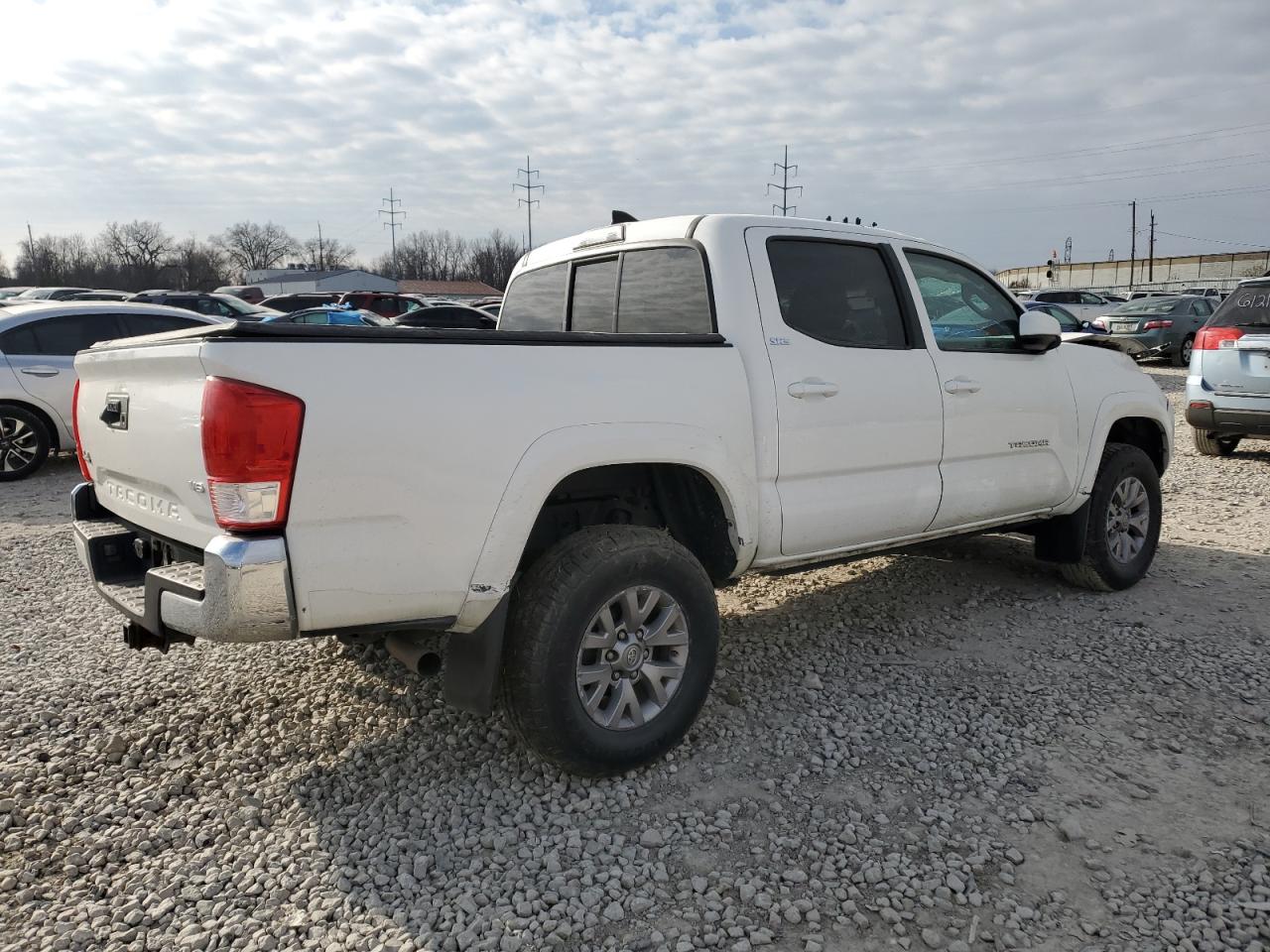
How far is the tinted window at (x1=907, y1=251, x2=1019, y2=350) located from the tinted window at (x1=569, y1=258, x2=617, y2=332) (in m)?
1.42

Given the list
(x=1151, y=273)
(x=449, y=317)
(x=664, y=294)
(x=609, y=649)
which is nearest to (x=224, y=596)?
(x=609, y=649)

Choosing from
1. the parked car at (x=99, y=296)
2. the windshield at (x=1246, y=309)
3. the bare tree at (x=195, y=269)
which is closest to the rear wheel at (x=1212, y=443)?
the windshield at (x=1246, y=309)

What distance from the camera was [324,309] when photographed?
1950cm

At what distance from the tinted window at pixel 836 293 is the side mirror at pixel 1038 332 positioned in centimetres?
79

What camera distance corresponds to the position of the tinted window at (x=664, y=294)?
3.76m

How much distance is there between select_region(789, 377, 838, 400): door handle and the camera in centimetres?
366

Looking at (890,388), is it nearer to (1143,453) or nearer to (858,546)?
(858,546)

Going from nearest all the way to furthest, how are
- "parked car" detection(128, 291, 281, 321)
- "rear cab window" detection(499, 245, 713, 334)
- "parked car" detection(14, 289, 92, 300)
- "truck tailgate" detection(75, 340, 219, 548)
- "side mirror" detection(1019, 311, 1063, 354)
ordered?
"truck tailgate" detection(75, 340, 219, 548)
"rear cab window" detection(499, 245, 713, 334)
"side mirror" detection(1019, 311, 1063, 354)
"parked car" detection(128, 291, 281, 321)
"parked car" detection(14, 289, 92, 300)

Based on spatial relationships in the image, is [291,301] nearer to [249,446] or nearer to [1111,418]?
[1111,418]

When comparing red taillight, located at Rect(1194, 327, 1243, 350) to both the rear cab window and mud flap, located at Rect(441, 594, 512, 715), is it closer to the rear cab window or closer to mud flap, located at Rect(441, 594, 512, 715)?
the rear cab window

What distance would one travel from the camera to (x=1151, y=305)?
20.0 metres

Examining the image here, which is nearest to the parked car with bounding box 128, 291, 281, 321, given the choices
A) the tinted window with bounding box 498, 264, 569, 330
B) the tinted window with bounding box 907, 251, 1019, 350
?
the tinted window with bounding box 498, 264, 569, 330

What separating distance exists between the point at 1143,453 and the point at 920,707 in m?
2.67

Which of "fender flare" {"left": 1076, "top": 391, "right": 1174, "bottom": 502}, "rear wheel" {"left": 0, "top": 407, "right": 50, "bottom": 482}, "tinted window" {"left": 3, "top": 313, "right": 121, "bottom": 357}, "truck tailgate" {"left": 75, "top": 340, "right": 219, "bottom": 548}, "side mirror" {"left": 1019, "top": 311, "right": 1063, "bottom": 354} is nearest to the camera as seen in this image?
"truck tailgate" {"left": 75, "top": 340, "right": 219, "bottom": 548}
